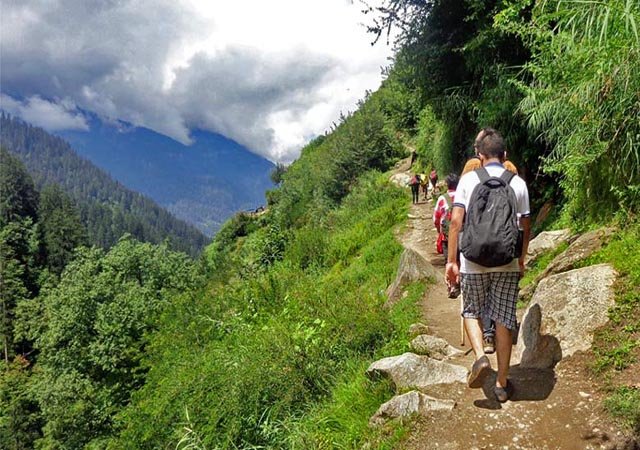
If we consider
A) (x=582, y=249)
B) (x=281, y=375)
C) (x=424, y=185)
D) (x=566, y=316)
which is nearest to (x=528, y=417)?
(x=566, y=316)

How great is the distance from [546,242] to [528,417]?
3.68 meters

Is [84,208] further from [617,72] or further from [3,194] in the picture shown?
[617,72]

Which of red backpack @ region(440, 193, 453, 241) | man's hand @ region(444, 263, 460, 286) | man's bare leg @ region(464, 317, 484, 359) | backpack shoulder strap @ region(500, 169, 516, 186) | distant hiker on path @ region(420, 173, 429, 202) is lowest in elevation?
man's bare leg @ region(464, 317, 484, 359)

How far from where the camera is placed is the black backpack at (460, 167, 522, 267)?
270cm

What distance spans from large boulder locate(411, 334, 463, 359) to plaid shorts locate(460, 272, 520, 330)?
1.29 m

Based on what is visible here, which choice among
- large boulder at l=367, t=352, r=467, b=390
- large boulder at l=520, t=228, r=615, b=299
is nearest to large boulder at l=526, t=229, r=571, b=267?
large boulder at l=520, t=228, r=615, b=299

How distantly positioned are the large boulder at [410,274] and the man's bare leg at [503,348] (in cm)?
371

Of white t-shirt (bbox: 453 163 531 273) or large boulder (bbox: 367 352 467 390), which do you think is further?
large boulder (bbox: 367 352 467 390)

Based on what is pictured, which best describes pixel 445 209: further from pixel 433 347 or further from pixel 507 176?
pixel 507 176

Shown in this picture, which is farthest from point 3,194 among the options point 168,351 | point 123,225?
point 123,225

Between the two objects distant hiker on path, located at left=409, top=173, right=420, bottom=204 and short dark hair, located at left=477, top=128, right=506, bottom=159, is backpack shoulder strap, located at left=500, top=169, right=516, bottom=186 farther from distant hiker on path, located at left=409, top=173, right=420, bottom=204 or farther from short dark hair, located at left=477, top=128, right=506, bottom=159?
distant hiker on path, located at left=409, top=173, right=420, bottom=204

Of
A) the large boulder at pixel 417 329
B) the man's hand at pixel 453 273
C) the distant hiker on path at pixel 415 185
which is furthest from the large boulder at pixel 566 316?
the distant hiker on path at pixel 415 185

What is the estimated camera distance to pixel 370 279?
9000 millimetres

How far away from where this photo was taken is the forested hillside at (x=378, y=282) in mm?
3680
